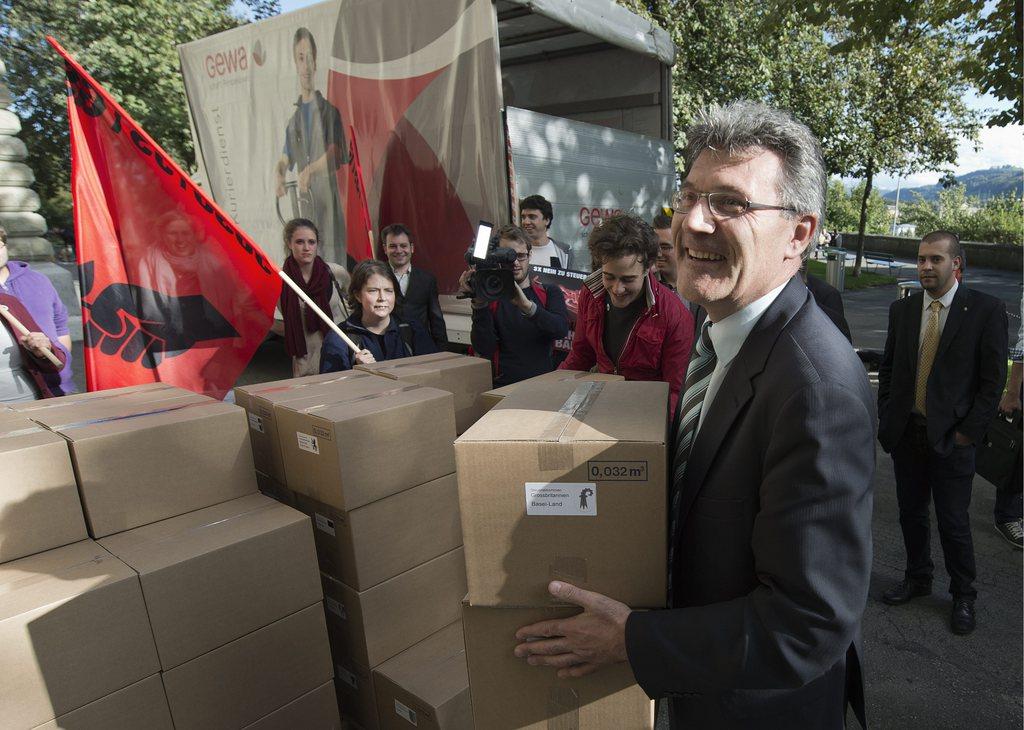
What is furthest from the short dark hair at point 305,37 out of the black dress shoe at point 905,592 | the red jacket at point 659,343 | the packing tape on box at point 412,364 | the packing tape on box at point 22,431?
the black dress shoe at point 905,592

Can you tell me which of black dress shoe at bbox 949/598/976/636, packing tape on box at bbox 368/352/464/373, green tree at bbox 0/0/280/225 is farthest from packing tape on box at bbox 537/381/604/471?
green tree at bbox 0/0/280/225

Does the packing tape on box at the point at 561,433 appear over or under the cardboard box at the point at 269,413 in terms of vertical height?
over

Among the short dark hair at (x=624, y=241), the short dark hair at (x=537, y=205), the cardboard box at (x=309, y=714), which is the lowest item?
the cardboard box at (x=309, y=714)

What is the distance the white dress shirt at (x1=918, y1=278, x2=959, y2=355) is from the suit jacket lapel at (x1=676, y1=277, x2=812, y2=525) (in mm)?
2611

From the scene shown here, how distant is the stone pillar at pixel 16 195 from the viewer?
7629 millimetres

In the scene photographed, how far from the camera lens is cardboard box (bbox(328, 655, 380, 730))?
2379 millimetres

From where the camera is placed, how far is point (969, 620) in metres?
3.12

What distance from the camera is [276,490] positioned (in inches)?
97.7

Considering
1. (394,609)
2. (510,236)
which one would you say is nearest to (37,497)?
(394,609)

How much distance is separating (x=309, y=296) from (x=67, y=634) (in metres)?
3.05

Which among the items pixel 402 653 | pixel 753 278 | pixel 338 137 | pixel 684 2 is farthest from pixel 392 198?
pixel 684 2

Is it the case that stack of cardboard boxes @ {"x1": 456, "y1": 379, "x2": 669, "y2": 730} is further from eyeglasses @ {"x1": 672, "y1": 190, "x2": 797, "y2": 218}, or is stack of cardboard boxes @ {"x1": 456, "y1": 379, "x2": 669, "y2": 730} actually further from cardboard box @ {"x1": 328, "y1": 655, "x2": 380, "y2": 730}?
cardboard box @ {"x1": 328, "y1": 655, "x2": 380, "y2": 730}

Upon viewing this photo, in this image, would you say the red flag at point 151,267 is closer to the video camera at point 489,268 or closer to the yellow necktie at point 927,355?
the video camera at point 489,268

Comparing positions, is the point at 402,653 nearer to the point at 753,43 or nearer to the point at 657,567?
the point at 657,567
